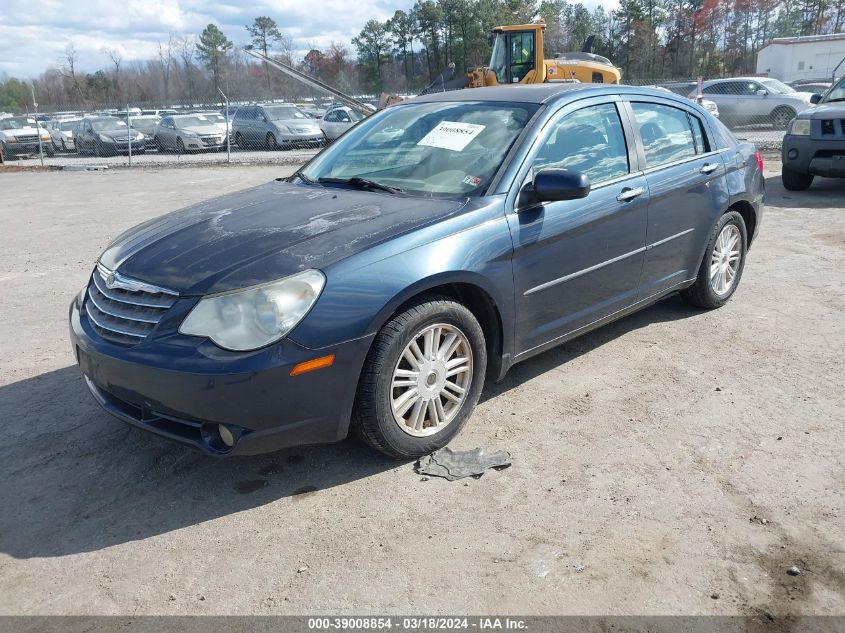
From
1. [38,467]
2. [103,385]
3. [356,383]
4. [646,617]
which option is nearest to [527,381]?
[356,383]

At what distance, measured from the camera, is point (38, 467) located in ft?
11.8

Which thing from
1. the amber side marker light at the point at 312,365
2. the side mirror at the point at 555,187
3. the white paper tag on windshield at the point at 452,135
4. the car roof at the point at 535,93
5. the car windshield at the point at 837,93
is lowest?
the amber side marker light at the point at 312,365

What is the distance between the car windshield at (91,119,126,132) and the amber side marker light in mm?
25425

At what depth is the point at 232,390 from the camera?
2.92m

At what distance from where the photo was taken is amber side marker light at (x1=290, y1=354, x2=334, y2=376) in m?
2.98

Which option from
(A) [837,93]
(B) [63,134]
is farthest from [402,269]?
(B) [63,134]

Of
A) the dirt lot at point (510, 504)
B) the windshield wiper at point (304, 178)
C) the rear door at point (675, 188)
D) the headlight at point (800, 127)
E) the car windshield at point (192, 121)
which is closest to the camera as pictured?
the dirt lot at point (510, 504)

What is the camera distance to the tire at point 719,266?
5.23 meters

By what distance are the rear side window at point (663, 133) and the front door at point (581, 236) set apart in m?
0.19

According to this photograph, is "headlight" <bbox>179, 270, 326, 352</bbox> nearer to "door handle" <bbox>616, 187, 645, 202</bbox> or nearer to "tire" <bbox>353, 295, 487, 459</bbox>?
"tire" <bbox>353, 295, 487, 459</bbox>

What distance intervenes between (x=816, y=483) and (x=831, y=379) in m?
1.28

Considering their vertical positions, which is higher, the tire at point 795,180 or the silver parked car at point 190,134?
the silver parked car at point 190,134

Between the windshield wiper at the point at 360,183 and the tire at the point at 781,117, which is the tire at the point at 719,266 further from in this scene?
the tire at the point at 781,117

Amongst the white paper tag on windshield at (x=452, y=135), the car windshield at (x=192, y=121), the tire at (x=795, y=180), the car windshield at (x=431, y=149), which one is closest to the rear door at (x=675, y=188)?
the car windshield at (x=431, y=149)
